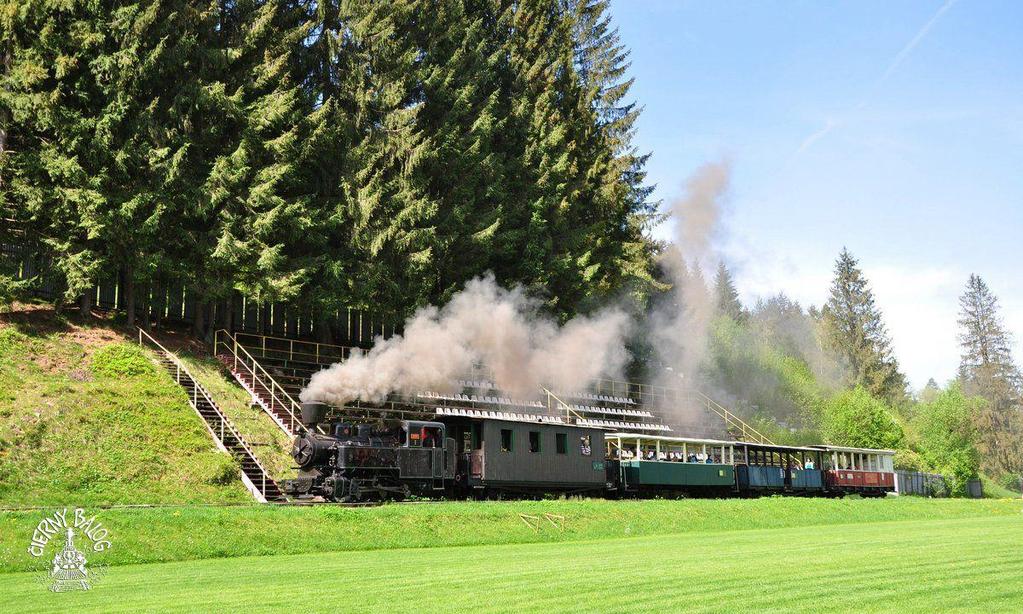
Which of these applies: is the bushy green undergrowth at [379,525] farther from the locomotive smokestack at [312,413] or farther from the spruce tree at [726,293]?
the spruce tree at [726,293]

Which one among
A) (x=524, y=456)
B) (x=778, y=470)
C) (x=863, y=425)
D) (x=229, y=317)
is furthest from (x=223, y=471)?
(x=863, y=425)

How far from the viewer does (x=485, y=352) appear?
4272 centimetres

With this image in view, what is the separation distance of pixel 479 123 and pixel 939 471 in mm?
39261

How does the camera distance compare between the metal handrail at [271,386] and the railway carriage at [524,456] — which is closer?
the railway carriage at [524,456]

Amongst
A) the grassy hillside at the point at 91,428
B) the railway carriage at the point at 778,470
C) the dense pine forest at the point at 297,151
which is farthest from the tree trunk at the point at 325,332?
the railway carriage at the point at 778,470

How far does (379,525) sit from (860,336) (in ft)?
260

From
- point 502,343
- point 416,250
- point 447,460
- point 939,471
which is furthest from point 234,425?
point 939,471

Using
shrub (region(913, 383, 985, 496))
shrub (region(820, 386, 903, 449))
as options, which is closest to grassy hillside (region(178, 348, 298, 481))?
shrub (region(820, 386, 903, 449))

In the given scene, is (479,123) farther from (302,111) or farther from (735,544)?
(735,544)

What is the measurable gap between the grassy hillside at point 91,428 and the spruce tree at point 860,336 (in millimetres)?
73813

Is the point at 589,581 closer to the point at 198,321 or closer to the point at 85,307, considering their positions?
the point at 85,307

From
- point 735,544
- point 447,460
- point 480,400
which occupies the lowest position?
point 735,544

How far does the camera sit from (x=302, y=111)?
38375 mm

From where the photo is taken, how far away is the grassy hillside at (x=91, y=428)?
81.3ft
